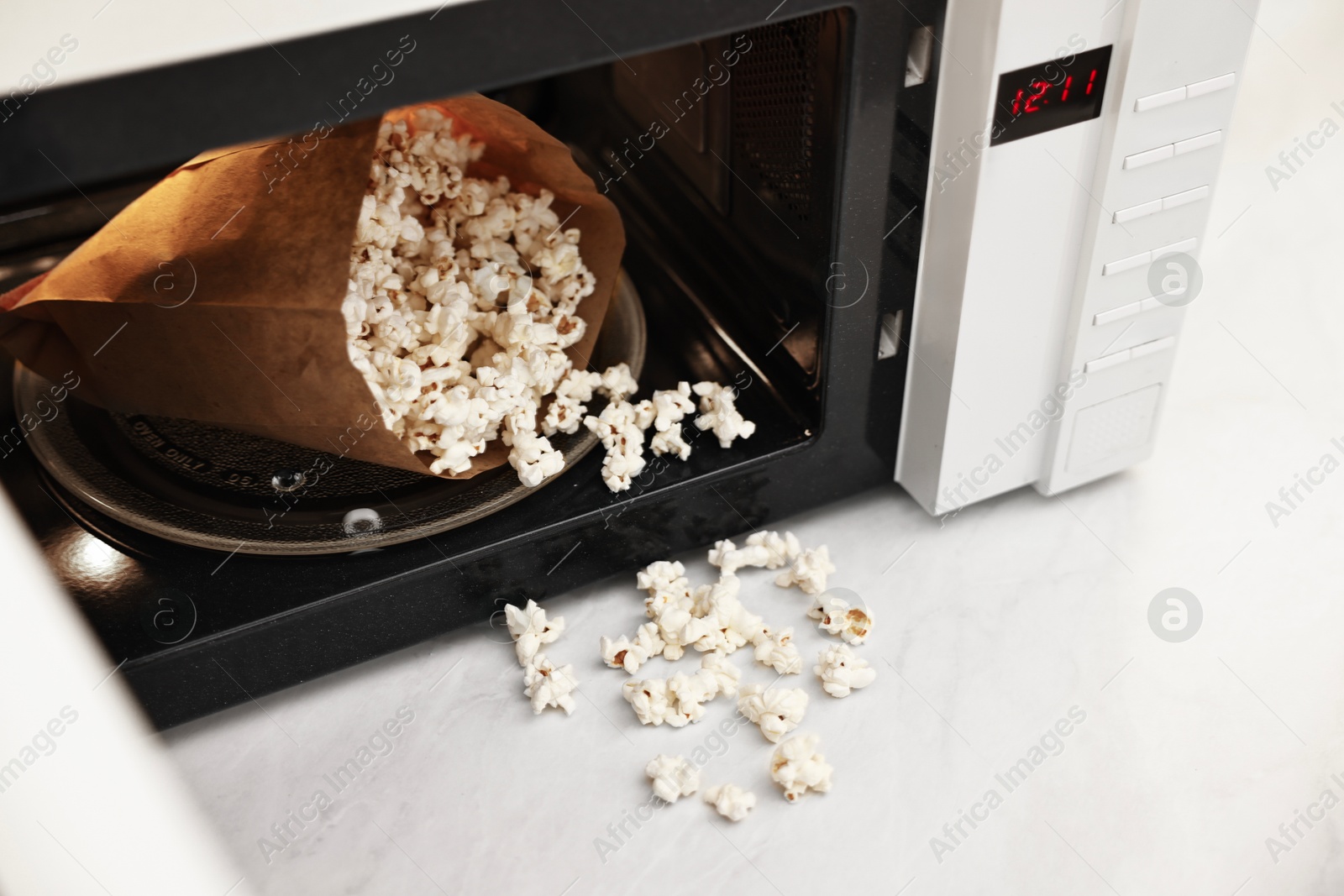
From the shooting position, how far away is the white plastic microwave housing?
0.69 meters

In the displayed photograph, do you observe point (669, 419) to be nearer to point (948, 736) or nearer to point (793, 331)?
point (793, 331)

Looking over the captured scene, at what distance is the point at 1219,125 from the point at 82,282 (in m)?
0.74

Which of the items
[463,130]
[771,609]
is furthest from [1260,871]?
[463,130]

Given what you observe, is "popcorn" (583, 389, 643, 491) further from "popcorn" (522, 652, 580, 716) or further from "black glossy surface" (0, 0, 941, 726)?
"popcorn" (522, 652, 580, 716)

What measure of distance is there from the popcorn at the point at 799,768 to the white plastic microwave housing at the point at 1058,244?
0.23 metres

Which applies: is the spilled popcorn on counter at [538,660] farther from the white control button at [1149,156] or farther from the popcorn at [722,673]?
the white control button at [1149,156]

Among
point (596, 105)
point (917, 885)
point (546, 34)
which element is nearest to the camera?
point (546, 34)

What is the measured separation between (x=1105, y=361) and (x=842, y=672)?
0.29m

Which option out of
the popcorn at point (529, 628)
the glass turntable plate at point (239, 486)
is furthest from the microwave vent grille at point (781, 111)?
the popcorn at point (529, 628)

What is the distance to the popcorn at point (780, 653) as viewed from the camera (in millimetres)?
810

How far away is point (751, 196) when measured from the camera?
88 centimetres

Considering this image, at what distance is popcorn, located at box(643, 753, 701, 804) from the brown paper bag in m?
0.24

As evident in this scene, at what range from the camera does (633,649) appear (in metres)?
0.82

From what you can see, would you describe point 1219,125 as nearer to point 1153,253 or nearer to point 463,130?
point 1153,253
